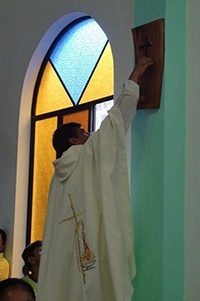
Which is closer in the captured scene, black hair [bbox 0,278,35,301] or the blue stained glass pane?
black hair [bbox 0,278,35,301]

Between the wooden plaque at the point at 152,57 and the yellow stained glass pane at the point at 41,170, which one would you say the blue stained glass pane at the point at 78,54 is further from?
the wooden plaque at the point at 152,57

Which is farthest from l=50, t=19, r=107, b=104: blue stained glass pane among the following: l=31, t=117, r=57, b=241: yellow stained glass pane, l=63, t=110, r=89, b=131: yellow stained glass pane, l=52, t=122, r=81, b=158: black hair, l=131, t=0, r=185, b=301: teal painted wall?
l=131, t=0, r=185, b=301: teal painted wall

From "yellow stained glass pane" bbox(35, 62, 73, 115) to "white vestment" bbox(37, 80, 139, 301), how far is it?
176 cm

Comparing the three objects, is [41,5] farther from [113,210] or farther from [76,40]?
[113,210]

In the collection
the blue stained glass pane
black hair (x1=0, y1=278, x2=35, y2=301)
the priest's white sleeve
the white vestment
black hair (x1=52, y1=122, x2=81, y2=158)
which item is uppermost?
Answer: the blue stained glass pane

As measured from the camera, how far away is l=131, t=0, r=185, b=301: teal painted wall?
2385mm

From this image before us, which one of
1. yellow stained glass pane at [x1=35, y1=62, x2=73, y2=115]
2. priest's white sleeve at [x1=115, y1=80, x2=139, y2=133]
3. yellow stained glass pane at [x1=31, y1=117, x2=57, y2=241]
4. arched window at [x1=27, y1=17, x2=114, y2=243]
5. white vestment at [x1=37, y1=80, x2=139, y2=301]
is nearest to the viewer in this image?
white vestment at [x1=37, y1=80, x2=139, y2=301]

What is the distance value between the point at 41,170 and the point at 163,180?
2206 millimetres

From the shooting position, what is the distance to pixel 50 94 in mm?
4438

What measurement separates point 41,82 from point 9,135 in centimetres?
50

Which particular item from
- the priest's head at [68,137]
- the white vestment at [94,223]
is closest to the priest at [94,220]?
the white vestment at [94,223]

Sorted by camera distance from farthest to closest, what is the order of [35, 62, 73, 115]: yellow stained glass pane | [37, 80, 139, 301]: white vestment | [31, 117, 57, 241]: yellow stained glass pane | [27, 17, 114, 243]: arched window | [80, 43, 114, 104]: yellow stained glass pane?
1. [31, 117, 57, 241]: yellow stained glass pane
2. [35, 62, 73, 115]: yellow stained glass pane
3. [27, 17, 114, 243]: arched window
4. [80, 43, 114, 104]: yellow stained glass pane
5. [37, 80, 139, 301]: white vestment

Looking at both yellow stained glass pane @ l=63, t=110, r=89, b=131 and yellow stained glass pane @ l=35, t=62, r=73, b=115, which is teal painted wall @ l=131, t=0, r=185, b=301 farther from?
yellow stained glass pane @ l=35, t=62, r=73, b=115

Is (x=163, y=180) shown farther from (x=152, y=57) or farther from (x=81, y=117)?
(x=81, y=117)
